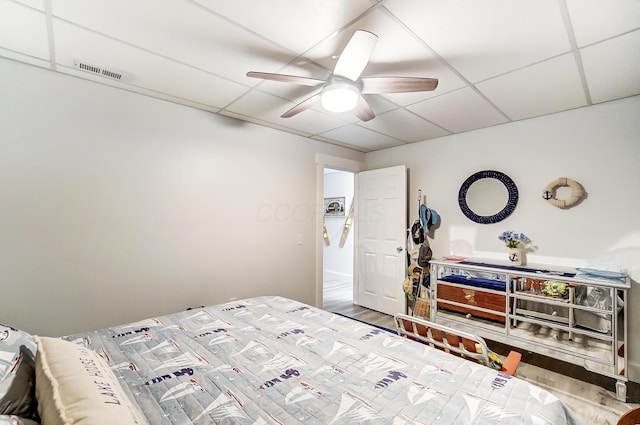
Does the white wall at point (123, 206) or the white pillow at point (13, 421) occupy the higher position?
the white wall at point (123, 206)

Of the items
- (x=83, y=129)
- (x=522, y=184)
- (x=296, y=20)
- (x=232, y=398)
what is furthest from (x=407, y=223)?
(x=83, y=129)

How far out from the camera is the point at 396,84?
1777 millimetres

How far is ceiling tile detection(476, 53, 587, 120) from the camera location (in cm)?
196

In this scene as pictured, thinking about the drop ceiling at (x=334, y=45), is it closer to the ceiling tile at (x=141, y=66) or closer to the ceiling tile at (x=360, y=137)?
the ceiling tile at (x=141, y=66)

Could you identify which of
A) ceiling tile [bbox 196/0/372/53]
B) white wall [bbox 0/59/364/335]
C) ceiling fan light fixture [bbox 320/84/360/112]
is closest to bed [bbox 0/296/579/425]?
white wall [bbox 0/59/364/335]

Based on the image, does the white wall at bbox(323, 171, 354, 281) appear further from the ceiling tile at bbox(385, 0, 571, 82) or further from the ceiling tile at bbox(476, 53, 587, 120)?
the ceiling tile at bbox(385, 0, 571, 82)

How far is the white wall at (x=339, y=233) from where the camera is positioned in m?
6.21

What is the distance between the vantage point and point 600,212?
8.31 feet

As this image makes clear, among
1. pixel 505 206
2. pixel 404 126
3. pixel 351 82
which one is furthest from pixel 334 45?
pixel 505 206

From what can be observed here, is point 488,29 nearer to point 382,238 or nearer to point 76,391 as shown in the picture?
point 76,391

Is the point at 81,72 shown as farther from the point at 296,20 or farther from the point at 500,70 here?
the point at 500,70

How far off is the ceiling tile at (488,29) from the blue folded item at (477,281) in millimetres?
1932

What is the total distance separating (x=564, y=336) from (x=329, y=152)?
10.4ft

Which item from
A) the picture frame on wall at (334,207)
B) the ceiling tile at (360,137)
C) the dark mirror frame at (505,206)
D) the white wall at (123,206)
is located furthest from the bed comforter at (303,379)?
the picture frame on wall at (334,207)
